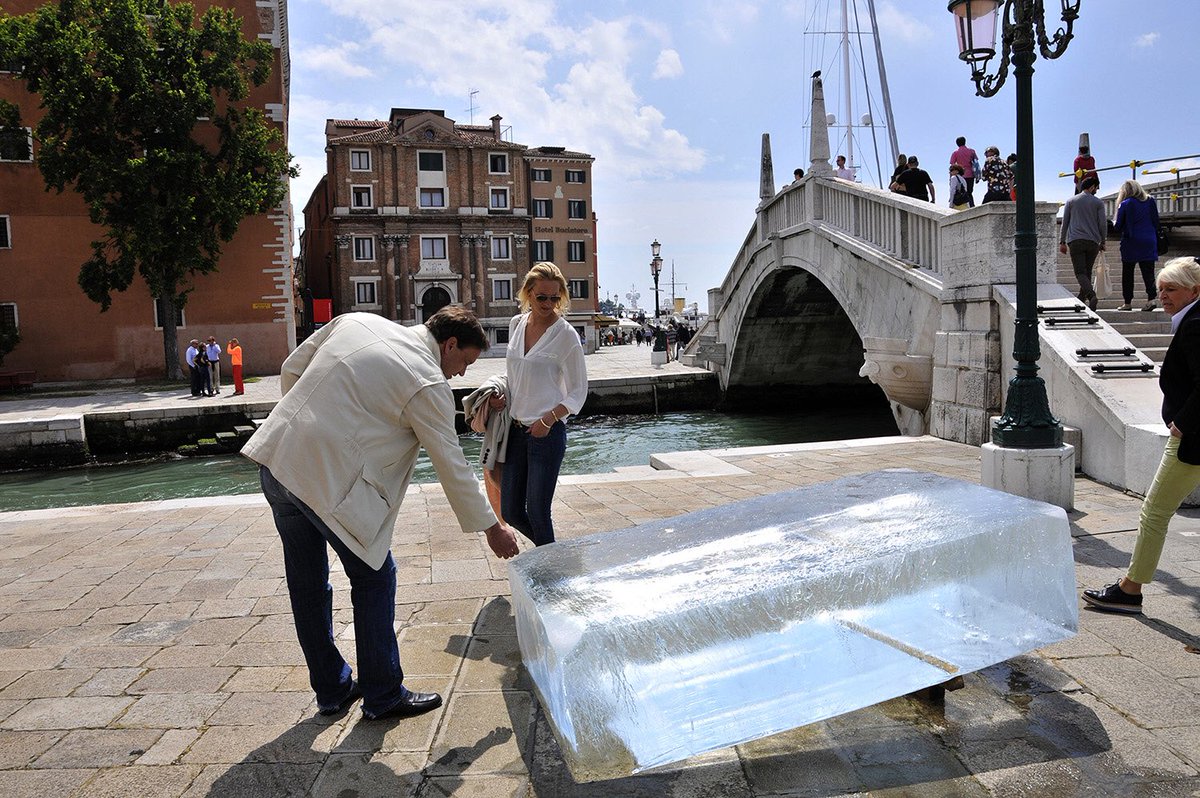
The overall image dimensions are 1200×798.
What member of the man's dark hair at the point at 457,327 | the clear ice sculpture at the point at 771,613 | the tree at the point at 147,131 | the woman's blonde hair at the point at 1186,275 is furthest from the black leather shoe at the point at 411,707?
the tree at the point at 147,131

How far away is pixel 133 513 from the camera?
679cm

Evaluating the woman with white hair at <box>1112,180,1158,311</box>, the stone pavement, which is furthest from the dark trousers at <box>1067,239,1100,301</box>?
the stone pavement

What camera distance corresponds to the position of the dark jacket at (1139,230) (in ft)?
31.9

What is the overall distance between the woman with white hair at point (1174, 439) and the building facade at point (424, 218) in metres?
37.3

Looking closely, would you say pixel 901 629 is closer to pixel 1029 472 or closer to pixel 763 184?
pixel 1029 472

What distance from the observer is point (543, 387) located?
3953 mm

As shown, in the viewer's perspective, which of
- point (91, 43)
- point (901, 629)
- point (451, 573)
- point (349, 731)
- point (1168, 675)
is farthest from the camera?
point (91, 43)

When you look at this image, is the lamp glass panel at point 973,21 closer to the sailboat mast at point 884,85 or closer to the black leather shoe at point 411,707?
the black leather shoe at point 411,707

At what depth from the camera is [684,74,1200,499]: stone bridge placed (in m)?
6.79

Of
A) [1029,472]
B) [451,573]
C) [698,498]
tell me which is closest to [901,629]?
[451,573]

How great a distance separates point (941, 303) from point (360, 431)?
8.56m

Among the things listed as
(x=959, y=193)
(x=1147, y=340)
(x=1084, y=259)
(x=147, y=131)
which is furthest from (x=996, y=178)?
(x=147, y=131)

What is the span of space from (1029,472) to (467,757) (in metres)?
4.25

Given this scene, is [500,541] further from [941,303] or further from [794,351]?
[794,351]
